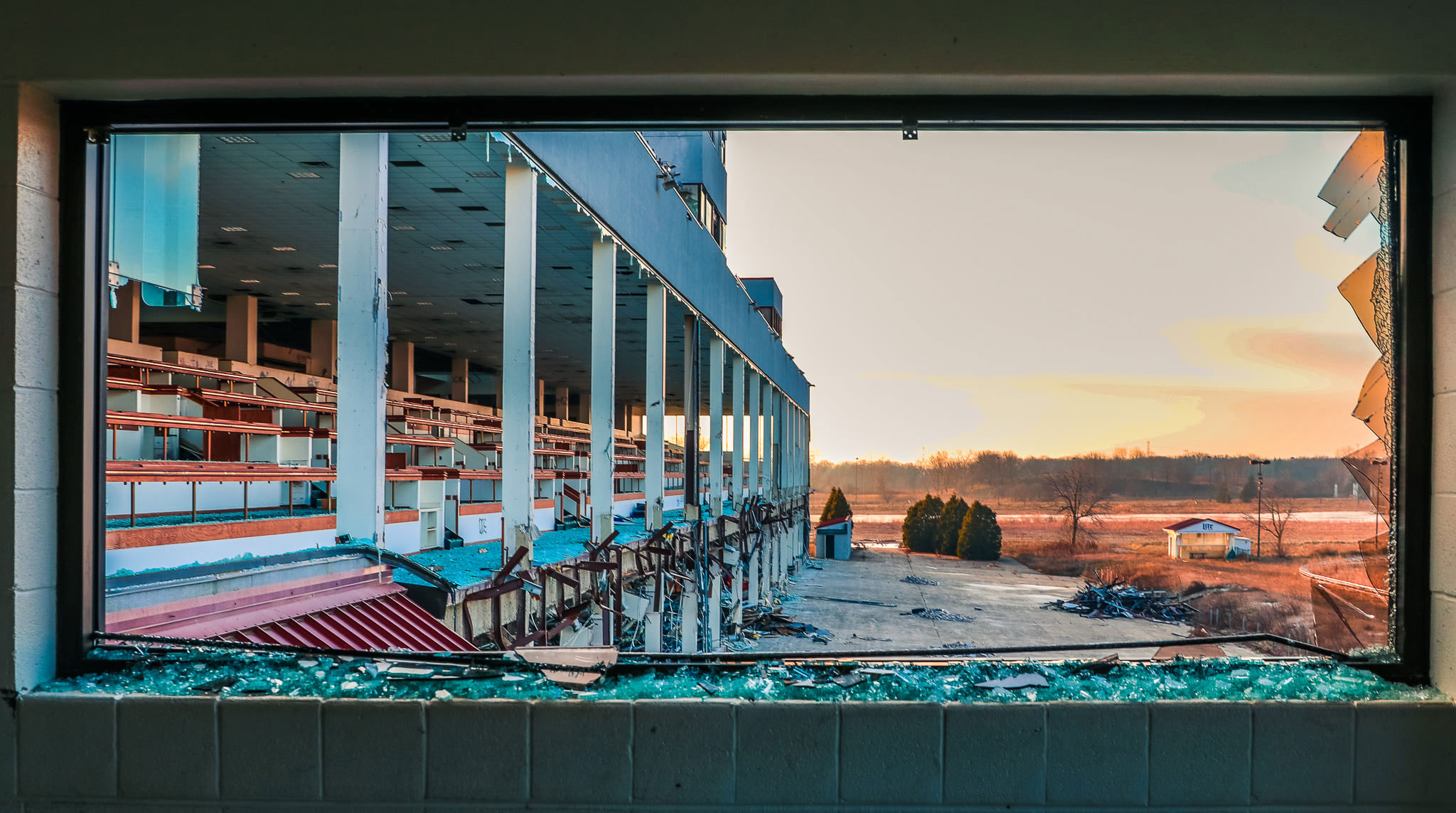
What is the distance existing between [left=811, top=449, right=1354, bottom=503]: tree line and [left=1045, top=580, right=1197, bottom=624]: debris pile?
24.2 metres

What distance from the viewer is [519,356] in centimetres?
699

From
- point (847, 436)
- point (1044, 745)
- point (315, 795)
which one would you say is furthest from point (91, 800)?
point (847, 436)

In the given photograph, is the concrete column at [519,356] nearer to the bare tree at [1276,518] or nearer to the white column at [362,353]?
the white column at [362,353]

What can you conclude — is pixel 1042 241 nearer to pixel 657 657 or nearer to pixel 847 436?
pixel 847 436

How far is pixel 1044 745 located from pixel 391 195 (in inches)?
361

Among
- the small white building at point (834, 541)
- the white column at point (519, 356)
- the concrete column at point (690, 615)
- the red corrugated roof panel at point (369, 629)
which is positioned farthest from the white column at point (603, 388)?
the small white building at point (834, 541)

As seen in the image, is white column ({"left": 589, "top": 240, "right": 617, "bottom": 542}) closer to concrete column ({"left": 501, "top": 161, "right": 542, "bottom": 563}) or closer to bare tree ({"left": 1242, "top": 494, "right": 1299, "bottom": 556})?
concrete column ({"left": 501, "top": 161, "right": 542, "bottom": 563})

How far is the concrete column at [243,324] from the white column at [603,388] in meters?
9.60

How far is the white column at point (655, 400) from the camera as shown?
1116 centimetres

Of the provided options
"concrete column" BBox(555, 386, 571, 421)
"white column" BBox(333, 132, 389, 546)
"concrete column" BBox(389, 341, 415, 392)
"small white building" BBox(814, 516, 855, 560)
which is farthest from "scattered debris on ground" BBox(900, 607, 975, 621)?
"white column" BBox(333, 132, 389, 546)

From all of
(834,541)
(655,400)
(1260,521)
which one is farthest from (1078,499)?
(834,541)

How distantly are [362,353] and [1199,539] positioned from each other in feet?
45.3

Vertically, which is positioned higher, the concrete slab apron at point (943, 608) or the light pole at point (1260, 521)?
the light pole at point (1260, 521)

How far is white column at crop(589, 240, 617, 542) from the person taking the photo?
9.30 metres
